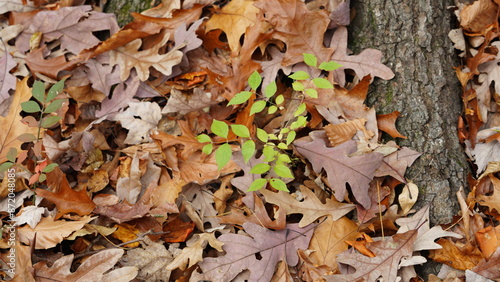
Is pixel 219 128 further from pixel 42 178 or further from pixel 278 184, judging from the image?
pixel 42 178

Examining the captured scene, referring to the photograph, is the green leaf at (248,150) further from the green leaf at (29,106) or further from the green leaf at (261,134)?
the green leaf at (29,106)

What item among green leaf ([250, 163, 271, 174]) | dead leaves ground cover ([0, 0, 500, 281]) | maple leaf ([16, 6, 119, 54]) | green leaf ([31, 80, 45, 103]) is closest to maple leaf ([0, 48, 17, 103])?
dead leaves ground cover ([0, 0, 500, 281])

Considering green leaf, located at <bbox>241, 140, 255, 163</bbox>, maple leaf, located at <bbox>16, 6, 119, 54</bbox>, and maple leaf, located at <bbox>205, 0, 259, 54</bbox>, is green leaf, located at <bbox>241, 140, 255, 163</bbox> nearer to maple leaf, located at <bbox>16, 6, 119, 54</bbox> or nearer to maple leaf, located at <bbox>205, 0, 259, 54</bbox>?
maple leaf, located at <bbox>205, 0, 259, 54</bbox>

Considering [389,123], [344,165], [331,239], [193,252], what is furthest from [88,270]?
[389,123]

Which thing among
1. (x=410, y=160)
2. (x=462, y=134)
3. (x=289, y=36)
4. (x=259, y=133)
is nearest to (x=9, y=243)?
(x=259, y=133)

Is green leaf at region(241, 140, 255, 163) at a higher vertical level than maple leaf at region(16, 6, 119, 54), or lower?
lower

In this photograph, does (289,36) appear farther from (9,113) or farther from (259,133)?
(9,113)
